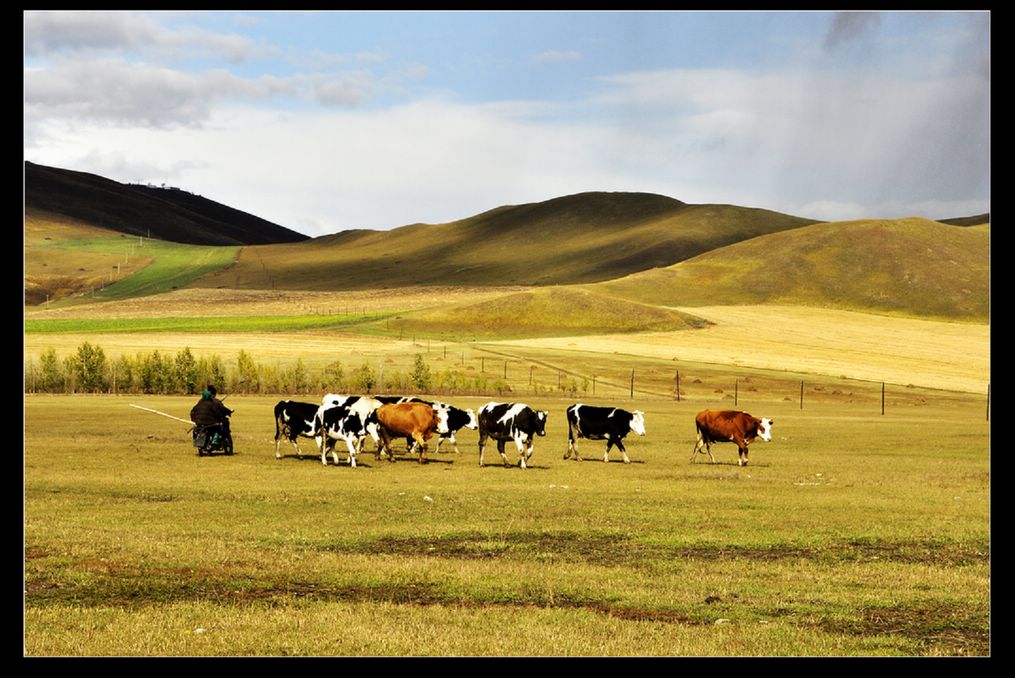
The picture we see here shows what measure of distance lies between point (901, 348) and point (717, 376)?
37.7 meters

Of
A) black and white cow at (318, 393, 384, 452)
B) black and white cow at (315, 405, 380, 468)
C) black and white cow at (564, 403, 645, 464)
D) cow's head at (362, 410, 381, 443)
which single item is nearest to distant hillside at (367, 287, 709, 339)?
black and white cow at (564, 403, 645, 464)

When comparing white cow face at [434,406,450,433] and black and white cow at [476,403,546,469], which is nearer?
black and white cow at [476,403,546,469]

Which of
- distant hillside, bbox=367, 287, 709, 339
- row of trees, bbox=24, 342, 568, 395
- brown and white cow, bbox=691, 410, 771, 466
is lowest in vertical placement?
row of trees, bbox=24, 342, 568, 395

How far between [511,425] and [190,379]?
52.1 m

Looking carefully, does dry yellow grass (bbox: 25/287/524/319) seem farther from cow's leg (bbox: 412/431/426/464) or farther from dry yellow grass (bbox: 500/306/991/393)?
cow's leg (bbox: 412/431/426/464)

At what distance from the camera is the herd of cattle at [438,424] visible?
35750 mm

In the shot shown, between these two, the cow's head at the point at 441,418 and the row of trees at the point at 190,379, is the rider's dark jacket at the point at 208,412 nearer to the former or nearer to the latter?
the cow's head at the point at 441,418

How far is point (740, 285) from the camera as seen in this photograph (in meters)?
196

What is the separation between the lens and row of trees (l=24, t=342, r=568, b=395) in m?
81.5

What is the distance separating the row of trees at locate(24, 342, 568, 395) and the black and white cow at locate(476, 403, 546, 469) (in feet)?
147

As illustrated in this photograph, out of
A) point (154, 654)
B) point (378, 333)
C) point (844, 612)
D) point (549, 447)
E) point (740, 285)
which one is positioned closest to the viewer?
point (154, 654)

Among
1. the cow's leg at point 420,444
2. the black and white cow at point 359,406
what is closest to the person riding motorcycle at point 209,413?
the black and white cow at point 359,406
